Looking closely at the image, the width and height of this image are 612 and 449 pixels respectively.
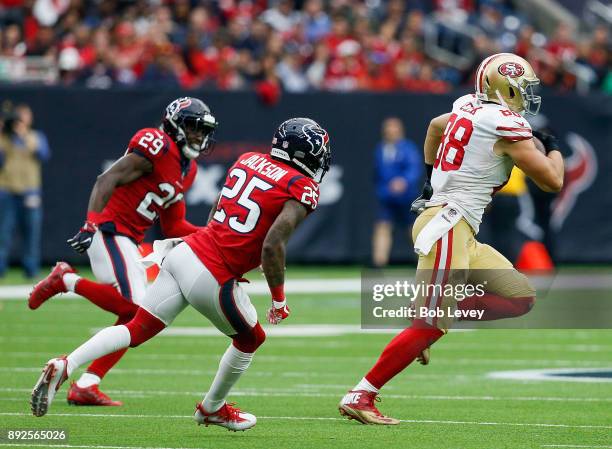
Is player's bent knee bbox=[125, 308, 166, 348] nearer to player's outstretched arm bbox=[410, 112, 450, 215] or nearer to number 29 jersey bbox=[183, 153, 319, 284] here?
number 29 jersey bbox=[183, 153, 319, 284]

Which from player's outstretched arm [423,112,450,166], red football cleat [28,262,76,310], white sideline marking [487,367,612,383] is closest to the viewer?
player's outstretched arm [423,112,450,166]

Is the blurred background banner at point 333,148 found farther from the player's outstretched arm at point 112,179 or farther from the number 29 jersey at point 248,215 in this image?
the number 29 jersey at point 248,215

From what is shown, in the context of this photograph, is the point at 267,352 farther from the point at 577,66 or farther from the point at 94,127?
the point at 577,66

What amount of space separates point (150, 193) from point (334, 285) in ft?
26.5

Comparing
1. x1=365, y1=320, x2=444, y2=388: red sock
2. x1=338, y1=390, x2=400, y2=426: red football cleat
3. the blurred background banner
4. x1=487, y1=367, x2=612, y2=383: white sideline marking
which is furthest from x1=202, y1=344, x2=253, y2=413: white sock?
the blurred background banner

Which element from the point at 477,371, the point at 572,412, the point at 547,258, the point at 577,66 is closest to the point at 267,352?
the point at 477,371

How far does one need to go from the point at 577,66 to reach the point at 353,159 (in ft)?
14.1

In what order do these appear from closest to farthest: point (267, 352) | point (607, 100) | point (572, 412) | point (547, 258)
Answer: point (572, 412), point (267, 352), point (547, 258), point (607, 100)

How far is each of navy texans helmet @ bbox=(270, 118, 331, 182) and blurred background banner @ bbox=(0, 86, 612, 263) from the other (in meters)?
10.8

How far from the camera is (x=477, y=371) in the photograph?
9.38m

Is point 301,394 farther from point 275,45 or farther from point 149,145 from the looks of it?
point 275,45

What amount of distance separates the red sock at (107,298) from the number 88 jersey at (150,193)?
39 centimetres

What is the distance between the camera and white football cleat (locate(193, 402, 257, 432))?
6.59m

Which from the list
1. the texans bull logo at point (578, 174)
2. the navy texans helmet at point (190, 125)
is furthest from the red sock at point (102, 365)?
the texans bull logo at point (578, 174)
